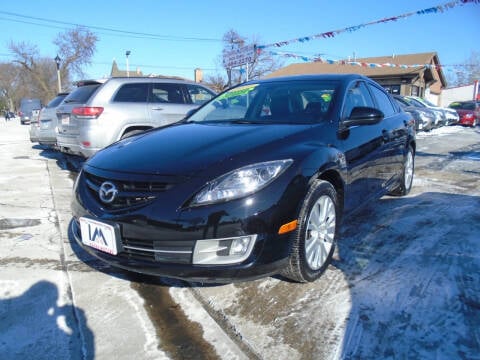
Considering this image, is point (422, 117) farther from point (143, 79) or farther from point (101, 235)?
point (101, 235)

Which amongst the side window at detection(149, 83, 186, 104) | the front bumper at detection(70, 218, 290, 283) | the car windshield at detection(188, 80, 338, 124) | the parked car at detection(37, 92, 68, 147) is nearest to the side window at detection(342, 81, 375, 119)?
the car windshield at detection(188, 80, 338, 124)

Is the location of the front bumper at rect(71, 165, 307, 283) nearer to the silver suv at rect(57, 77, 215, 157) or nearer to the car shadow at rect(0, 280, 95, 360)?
the car shadow at rect(0, 280, 95, 360)

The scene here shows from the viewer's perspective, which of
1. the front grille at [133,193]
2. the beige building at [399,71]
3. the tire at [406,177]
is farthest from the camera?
the beige building at [399,71]

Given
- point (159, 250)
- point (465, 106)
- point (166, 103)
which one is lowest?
point (159, 250)

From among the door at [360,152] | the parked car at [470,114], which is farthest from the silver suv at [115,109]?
the parked car at [470,114]

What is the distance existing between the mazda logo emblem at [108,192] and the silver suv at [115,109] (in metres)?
3.36

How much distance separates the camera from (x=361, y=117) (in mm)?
3094

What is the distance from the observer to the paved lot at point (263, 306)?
2033 millimetres

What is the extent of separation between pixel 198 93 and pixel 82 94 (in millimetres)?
2046

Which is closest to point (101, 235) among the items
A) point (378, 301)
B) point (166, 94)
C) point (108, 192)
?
point (108, 192)

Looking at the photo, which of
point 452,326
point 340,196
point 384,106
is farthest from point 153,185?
point 384,106

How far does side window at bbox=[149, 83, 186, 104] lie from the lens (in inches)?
253

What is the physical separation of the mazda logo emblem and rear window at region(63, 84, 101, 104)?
13.1 ft

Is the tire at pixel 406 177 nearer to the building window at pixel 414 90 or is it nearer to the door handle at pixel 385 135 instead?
the door handle at pixel 385 135
